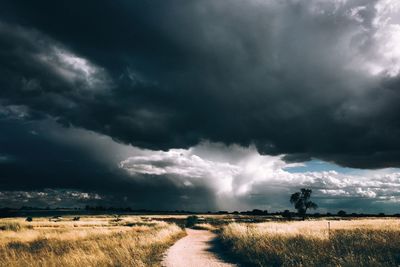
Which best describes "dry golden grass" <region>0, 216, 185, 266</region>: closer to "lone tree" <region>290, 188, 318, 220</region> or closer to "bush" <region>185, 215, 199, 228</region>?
"bush" <region>185, 215, 199, 228</region>

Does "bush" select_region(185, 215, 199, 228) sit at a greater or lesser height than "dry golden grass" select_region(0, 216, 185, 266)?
greater

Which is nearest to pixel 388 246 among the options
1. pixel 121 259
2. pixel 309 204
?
pixel 121 259

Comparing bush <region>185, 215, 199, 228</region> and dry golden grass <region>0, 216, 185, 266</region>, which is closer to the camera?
dry golden grass <region>0, 216, 185, 266</region>

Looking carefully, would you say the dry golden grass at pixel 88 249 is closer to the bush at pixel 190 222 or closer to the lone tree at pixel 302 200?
the bush at pixel 190 222

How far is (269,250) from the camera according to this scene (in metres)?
16.5

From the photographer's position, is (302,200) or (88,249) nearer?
(88,249)

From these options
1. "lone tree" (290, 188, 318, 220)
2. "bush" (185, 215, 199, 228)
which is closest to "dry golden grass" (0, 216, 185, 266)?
"bush" (185, 215, 199, 228)

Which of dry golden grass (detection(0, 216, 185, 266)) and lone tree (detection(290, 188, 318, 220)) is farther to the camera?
lone tree (detection(290, 188, 318, 220))

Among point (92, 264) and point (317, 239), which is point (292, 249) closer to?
point (317, 239)

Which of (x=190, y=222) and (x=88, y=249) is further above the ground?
(x=190, y=222)

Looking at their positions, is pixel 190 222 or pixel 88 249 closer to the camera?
pixel 88 249

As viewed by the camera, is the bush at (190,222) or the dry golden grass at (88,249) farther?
the bush at (190,222)

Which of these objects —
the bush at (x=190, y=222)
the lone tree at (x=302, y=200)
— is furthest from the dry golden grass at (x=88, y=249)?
the lone tree at (x=302, y=200)

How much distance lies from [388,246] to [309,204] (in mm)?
94138
